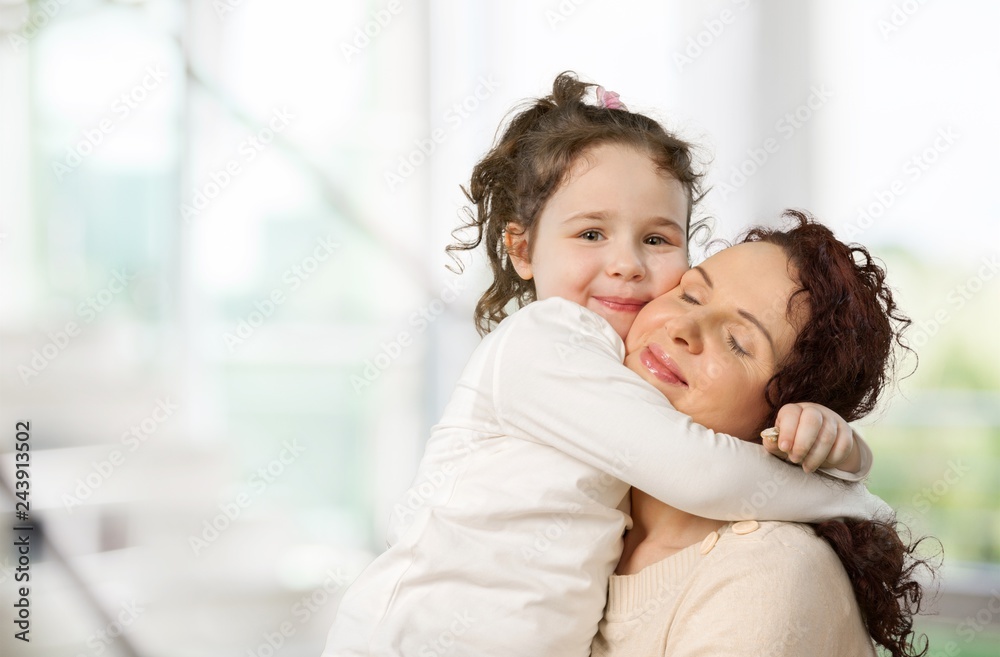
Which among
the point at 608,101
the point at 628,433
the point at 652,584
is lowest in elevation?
the point at 652,584

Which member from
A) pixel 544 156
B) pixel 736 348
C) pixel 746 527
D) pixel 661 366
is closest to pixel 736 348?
pixel 736 348

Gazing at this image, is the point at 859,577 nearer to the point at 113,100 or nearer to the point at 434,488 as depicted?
the point at 434,488

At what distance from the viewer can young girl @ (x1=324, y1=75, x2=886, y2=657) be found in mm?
1216

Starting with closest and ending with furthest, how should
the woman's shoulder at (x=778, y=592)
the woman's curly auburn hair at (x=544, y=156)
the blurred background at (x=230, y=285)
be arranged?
the woman's shoulder at (x=778, y=592)
the woman's curly auburn hair at (x=544, y=156)
the blurred background at (x=230, y=285)

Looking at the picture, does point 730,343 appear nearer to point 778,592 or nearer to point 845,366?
point 845,366

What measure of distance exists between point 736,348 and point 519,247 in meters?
0.53

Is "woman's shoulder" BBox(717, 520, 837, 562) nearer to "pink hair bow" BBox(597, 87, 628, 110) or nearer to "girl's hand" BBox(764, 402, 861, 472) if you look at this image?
"girl's hand" BBox(764, 402, 861, 472)

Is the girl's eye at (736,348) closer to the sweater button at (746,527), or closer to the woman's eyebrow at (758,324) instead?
the woman's eyebrow at (758,324)

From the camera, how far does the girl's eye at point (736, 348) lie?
50.4 inches

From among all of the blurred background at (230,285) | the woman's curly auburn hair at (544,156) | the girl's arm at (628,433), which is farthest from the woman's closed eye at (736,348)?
the blurred background at (230,285)

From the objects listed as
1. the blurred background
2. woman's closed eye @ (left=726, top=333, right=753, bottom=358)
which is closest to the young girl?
woman's closed eye @ (left=726, top=333, right=753, bottom=358)

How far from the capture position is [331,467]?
139 inches

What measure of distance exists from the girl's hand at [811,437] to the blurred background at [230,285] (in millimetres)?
2223

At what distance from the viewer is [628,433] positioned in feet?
4.00
